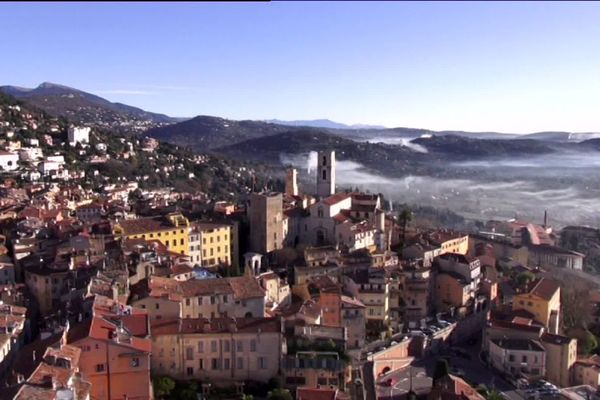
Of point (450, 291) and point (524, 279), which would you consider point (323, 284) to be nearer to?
point (450, 291)

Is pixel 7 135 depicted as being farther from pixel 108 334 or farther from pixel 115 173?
pixel 108 334

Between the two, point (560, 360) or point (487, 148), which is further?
point (487, 148)

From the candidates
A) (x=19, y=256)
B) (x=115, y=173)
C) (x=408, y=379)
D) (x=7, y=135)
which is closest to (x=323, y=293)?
(x=408, y=379)

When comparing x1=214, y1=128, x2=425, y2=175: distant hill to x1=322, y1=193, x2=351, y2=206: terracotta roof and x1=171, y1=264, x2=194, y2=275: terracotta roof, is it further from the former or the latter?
x1=171, y1=264, x2=194, y2=275: terracotta roof

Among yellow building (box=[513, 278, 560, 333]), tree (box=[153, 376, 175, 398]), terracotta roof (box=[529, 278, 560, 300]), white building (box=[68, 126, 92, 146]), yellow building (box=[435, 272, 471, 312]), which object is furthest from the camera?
white building (box=[68, 126, 92, 146])

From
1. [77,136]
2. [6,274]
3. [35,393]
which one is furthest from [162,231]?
[77,136]

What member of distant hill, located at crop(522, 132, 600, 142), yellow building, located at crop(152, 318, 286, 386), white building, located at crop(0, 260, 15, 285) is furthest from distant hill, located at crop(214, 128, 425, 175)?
yellow building, located at crop(152, 318, 286, 386)
